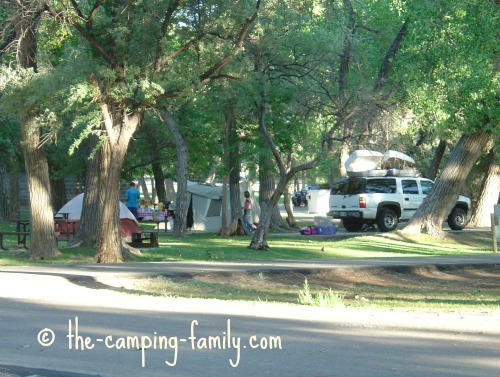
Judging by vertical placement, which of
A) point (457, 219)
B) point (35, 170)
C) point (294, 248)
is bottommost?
point (294, 248)

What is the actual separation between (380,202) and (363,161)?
4.61 m

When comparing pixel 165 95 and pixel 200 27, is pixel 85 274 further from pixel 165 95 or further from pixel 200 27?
pixel 200 27

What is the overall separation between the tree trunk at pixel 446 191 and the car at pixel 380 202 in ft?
11.2

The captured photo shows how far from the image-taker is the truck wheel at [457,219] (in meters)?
36.9

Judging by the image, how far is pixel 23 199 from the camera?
61.7 metres

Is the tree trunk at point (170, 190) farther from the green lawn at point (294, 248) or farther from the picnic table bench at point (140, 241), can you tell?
the picnic table bench at point (140, 241)

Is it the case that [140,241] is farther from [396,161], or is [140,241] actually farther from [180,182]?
[396,161]

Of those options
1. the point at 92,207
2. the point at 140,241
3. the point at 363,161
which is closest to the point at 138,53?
the point at 92,207

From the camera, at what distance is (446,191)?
3212 centimetres

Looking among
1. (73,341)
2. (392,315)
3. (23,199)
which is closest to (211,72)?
(392,315)

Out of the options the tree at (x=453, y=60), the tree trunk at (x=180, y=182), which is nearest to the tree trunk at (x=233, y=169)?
the tree trunk at (x=180, y=182)

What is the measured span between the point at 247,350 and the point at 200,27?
1390 cm

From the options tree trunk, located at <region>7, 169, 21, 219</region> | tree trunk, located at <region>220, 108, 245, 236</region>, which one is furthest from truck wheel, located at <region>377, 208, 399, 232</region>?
tree trunk, located at <region>7, 169, 21, 219</region>

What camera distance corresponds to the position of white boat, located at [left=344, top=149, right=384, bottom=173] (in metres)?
39.4
